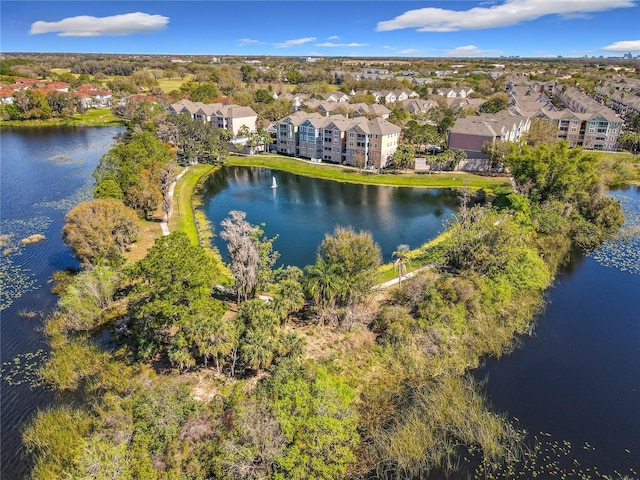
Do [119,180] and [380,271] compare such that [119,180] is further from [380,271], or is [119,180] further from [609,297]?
[609,297]

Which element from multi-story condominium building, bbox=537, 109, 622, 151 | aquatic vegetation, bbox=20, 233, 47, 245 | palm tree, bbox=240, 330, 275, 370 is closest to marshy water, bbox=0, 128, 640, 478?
aquatic vegetation, bbox=20, 233, 47, 245

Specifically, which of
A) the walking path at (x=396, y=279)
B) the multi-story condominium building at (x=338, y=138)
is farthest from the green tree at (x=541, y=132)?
the walking path at (x=396, y=279)

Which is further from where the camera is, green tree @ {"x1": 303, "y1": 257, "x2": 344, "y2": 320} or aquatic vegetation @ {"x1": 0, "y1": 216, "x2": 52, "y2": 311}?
aquatic vegetation @ {"x1": 0, "y1": 216, "x2": 52, "y2": 311}

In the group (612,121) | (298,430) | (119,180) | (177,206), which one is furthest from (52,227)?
(612,121)

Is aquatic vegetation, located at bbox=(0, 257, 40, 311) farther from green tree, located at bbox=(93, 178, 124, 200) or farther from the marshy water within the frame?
green tree, located at bbox=(93, 178, 124, 200)

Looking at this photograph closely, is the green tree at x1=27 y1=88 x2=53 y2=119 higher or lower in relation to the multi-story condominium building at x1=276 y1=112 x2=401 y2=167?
higher

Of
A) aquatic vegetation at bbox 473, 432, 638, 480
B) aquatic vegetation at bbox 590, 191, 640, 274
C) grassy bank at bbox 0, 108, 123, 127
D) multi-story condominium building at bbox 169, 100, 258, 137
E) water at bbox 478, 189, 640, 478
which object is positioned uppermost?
multi-story condominium building at bbox 169, 100, 258, 137

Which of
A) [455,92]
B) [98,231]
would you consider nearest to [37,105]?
[98,231]
